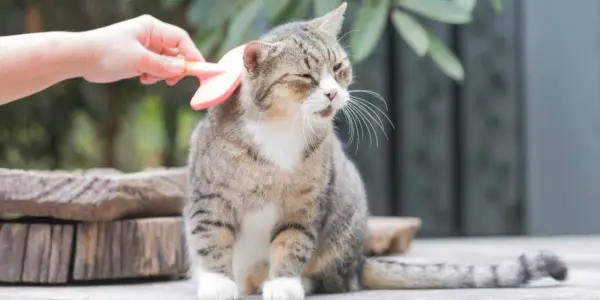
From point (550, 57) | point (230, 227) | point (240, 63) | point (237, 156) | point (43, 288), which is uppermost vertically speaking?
point (550, 57)

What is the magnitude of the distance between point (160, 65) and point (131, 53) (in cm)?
6

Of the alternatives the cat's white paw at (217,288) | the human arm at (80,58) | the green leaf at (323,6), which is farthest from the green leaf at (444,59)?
the cat's white paw at (217,288)

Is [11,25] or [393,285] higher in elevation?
[11,25]

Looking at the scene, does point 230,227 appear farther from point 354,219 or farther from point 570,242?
point 570,242

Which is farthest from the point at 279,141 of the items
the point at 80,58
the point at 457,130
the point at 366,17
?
the point at 457,130

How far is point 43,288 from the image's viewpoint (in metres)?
1.83

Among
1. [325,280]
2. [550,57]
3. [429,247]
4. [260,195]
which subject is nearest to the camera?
[260,195]

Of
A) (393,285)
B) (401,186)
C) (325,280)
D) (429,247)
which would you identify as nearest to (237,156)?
(325,280)

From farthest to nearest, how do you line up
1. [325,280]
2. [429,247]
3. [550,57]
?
[550,57] < [429,247] < [325,280]

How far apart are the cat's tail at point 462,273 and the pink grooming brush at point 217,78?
1.73 feet

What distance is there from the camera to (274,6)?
2.30 metres

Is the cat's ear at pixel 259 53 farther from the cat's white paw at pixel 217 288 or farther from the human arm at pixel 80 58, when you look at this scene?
the cat's white paw at pixel 217 288

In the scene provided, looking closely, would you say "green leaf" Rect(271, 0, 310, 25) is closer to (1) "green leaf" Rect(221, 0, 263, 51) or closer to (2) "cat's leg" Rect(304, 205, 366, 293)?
(1) "green leaf" Rect(221, 0, 263, 51)

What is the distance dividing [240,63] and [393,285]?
0.59 meters
